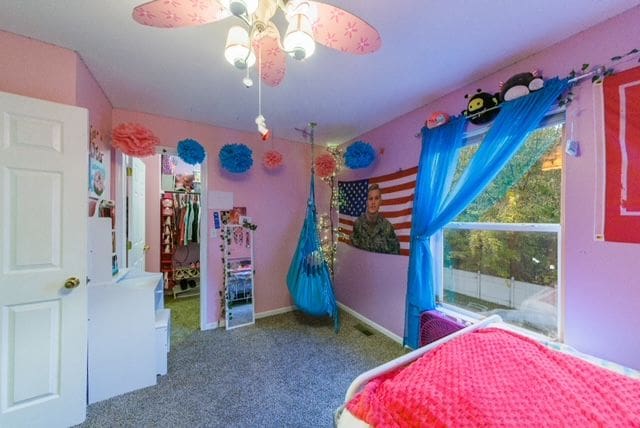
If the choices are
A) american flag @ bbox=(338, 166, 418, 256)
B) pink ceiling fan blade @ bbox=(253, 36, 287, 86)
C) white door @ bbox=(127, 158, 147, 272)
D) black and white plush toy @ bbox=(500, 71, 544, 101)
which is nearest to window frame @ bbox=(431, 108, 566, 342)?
black and white plush toy @ bbox=(500, 71, 544, 101)

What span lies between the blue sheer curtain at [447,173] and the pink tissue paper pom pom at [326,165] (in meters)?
0.95

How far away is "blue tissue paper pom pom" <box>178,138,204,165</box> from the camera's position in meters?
2.41

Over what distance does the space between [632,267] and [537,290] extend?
18.8 inches

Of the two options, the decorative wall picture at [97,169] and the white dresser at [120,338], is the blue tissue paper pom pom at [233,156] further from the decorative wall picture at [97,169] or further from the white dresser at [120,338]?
the white dresser at [120,338]

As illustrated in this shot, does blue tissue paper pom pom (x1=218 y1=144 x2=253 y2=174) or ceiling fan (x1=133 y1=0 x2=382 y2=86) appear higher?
ceiling fan (x1=133 y1=0 x2=382 y2=86)

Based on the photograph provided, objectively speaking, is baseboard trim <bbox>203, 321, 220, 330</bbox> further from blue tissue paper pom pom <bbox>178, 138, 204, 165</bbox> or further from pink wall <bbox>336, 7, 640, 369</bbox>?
pink wall <bbox>336, 7, 640, 369</bbox>

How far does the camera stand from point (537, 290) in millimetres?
1624

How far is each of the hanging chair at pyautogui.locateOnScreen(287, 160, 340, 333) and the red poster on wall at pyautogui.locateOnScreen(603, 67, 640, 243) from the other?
6.91 feet

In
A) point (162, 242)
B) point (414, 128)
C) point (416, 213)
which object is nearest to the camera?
point (416, 213)

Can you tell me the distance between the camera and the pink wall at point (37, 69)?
1.42 m

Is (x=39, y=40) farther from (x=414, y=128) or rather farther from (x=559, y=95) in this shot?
(x=559, y=95)

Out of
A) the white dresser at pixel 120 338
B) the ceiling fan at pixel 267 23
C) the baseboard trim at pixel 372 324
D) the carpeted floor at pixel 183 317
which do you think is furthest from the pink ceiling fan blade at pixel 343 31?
the carpeted floor at pixel 183 317

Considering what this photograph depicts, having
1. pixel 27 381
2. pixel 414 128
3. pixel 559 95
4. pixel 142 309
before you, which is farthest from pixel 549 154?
pixel 27 381

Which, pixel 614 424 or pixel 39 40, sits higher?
pixel 39 40
